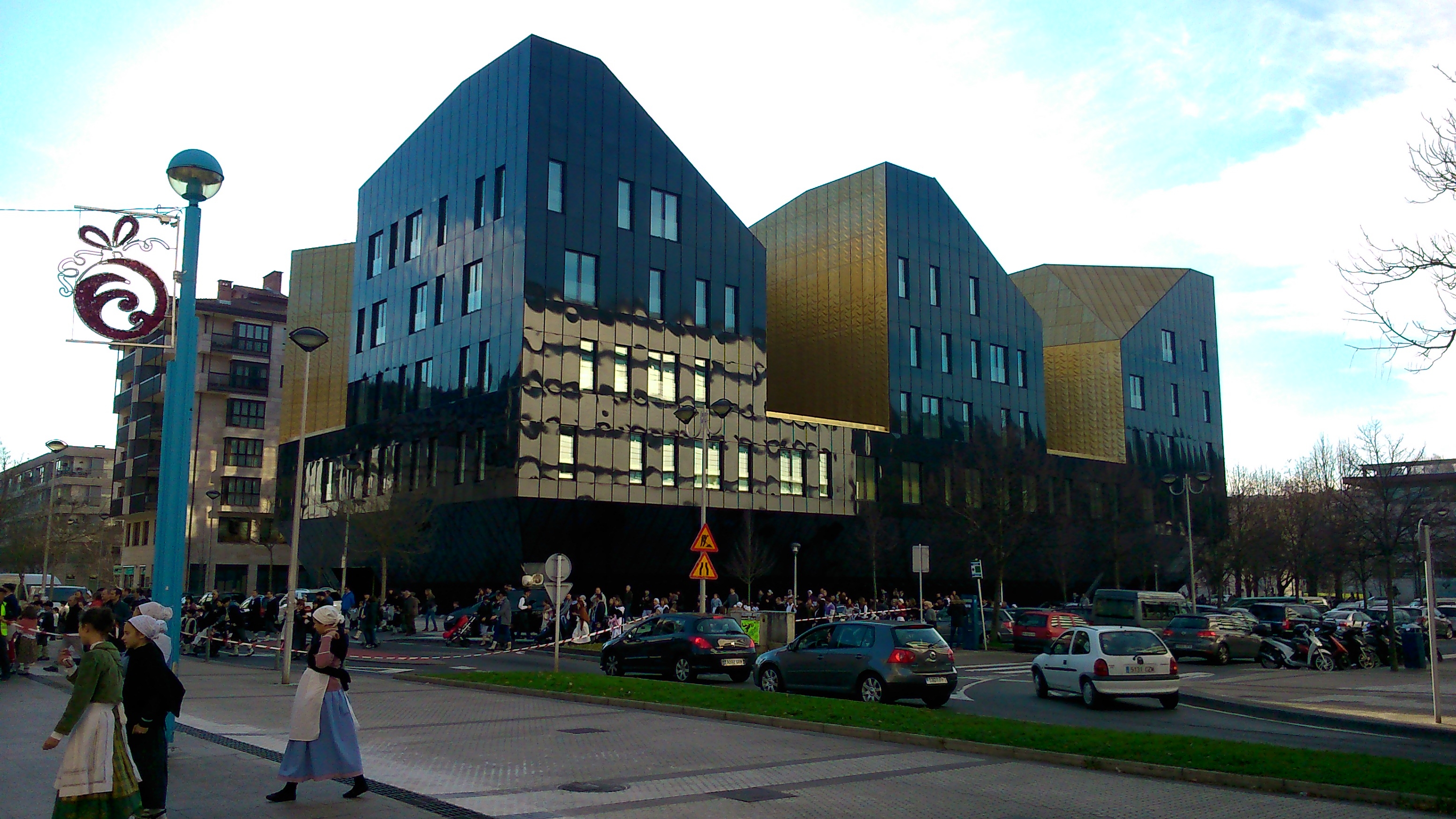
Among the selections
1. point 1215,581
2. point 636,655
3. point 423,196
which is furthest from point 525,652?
point 1215,581

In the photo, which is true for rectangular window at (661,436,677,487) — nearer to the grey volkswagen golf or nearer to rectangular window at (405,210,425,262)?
rectangular window at (405,210,425,262)

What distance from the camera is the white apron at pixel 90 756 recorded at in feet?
22.4

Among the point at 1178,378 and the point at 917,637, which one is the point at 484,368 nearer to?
A: the point at 917,637

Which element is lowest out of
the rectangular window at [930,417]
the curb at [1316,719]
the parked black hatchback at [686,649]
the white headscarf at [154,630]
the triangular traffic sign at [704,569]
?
the curb at [1316,719]

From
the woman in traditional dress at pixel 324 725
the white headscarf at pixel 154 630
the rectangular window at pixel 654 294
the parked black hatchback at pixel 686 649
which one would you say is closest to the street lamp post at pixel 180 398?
the white headscarf at pixel 154 630

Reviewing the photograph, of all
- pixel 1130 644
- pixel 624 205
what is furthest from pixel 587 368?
pixel 1130 644

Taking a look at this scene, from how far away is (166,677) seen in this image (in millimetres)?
7945

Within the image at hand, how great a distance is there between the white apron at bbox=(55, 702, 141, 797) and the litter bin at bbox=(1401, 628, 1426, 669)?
32.0 metres

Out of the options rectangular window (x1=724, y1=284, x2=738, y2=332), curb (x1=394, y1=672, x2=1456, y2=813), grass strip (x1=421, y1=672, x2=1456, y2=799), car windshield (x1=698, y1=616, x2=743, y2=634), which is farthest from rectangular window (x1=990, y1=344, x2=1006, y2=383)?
curb (x1=394, y1=672, x2=1456, y2=813)

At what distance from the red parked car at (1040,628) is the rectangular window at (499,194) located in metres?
27.7

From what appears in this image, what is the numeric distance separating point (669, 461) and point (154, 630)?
1626 inches

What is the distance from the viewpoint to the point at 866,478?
5684 centimetres

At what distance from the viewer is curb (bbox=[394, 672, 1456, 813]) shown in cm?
958

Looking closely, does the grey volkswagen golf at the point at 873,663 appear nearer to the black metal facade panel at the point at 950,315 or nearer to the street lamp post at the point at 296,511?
the street lamp post at the point at 296,511
